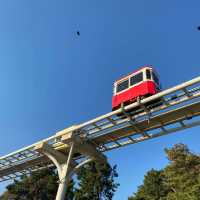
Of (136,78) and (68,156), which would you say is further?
(68,156)

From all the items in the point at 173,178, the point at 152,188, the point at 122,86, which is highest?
the point at 152,188

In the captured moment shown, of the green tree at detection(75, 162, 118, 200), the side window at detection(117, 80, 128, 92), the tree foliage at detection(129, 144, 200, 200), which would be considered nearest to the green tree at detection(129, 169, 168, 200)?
the tree foliage at detection(129, 144, 200, 200)

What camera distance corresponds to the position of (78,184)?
3756 centimetres

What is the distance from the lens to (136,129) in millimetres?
13141

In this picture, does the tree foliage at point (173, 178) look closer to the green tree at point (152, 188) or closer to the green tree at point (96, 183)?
the green tree at point (152, 188)

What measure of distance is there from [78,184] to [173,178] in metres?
15.1

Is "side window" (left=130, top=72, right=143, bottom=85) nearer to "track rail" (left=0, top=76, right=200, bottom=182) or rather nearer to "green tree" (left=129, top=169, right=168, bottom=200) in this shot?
"track rail" (left=0, top=76, right=200, bottom=182)

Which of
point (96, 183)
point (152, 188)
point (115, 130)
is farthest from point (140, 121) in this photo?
point (152, 188)

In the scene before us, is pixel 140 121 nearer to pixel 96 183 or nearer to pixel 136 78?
pixel 136 78

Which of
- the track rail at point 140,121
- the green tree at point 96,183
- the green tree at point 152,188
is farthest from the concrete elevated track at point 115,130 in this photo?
the green tree at point 152,188

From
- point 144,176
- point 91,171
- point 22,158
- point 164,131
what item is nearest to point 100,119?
point 164,131

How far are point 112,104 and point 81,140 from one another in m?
2.84

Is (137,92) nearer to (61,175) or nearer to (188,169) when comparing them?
(61,175)

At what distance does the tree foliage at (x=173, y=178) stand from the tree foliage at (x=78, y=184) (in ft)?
31.2
